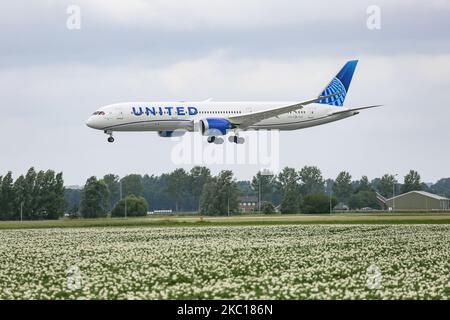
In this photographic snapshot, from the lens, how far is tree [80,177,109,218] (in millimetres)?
122875

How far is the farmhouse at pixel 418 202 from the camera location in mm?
162000

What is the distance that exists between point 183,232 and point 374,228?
41.5 ft

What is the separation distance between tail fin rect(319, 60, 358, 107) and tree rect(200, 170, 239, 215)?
26.2m

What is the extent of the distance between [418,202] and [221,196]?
4118 centimetres

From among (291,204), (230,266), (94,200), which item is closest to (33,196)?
(94,200)

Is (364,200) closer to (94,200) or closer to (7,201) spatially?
(94,200)

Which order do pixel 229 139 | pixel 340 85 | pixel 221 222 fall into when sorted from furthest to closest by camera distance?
1. pixel 340 85
2. pixel 229 139
3. pixel 221 222

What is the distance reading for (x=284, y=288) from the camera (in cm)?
2950

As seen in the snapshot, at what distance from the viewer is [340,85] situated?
119250 mm

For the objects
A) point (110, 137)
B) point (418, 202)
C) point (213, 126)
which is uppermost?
point (213, 126)
